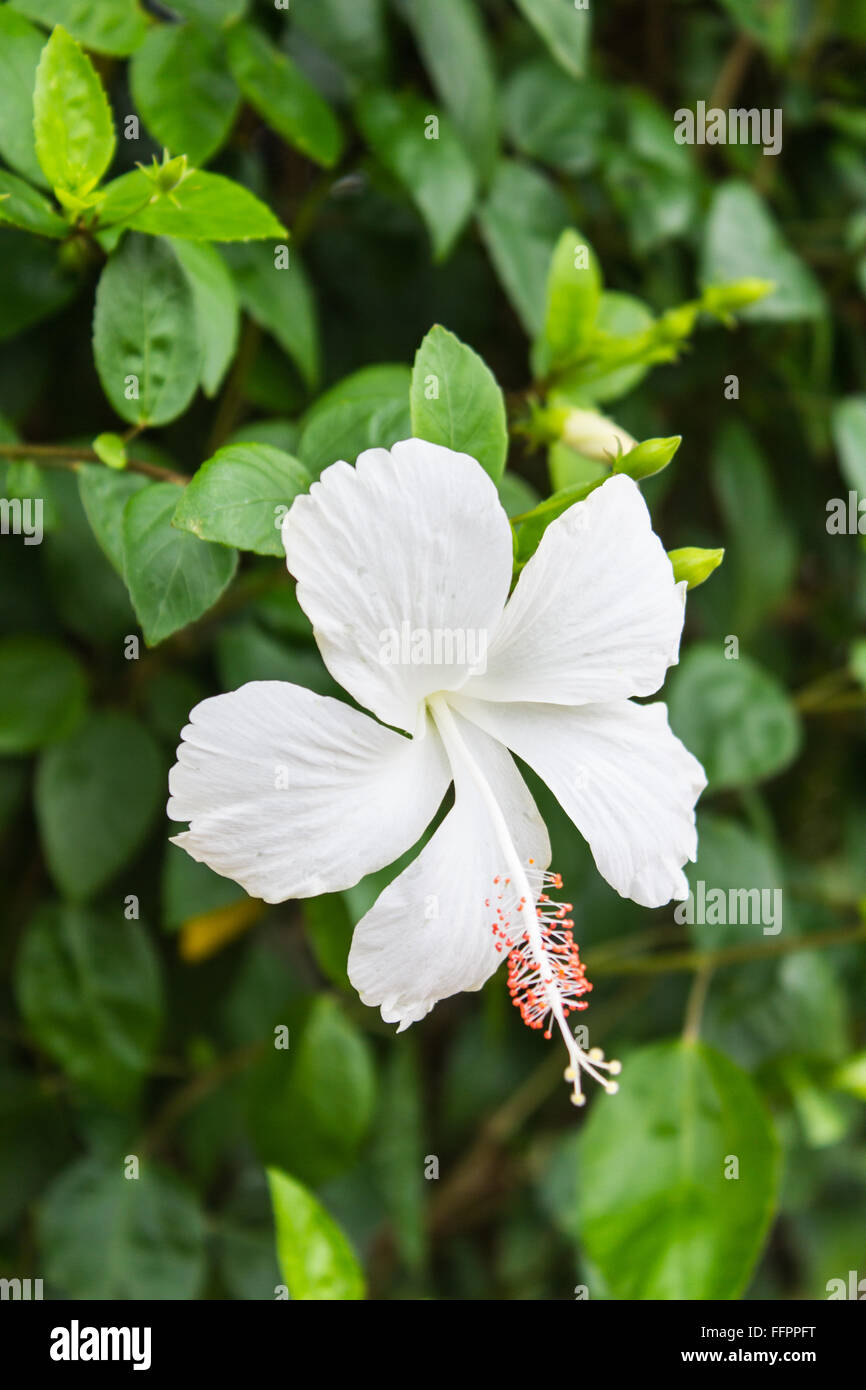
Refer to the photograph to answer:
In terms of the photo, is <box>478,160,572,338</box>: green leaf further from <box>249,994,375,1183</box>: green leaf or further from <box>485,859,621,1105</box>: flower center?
<box>249,994,375,1183</box>: green leaf

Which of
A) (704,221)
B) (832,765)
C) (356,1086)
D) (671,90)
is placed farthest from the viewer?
(832,765)

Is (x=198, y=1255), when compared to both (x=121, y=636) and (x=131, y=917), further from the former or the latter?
(x=121, y=636)

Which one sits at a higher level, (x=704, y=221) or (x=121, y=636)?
(x=704, y=221)

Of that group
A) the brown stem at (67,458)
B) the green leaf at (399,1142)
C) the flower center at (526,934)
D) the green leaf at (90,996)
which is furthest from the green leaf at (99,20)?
the green leaf at (399,1142)

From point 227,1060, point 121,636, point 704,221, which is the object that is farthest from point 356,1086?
point 704,221

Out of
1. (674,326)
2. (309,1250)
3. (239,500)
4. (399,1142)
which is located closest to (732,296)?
(674,326)

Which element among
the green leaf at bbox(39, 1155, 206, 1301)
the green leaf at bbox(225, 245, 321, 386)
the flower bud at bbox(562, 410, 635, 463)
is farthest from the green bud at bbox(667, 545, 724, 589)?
the green leaf at bbox(39, 1155, 206, 1301)

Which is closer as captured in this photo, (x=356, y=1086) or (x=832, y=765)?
(x=356, y=1086)
